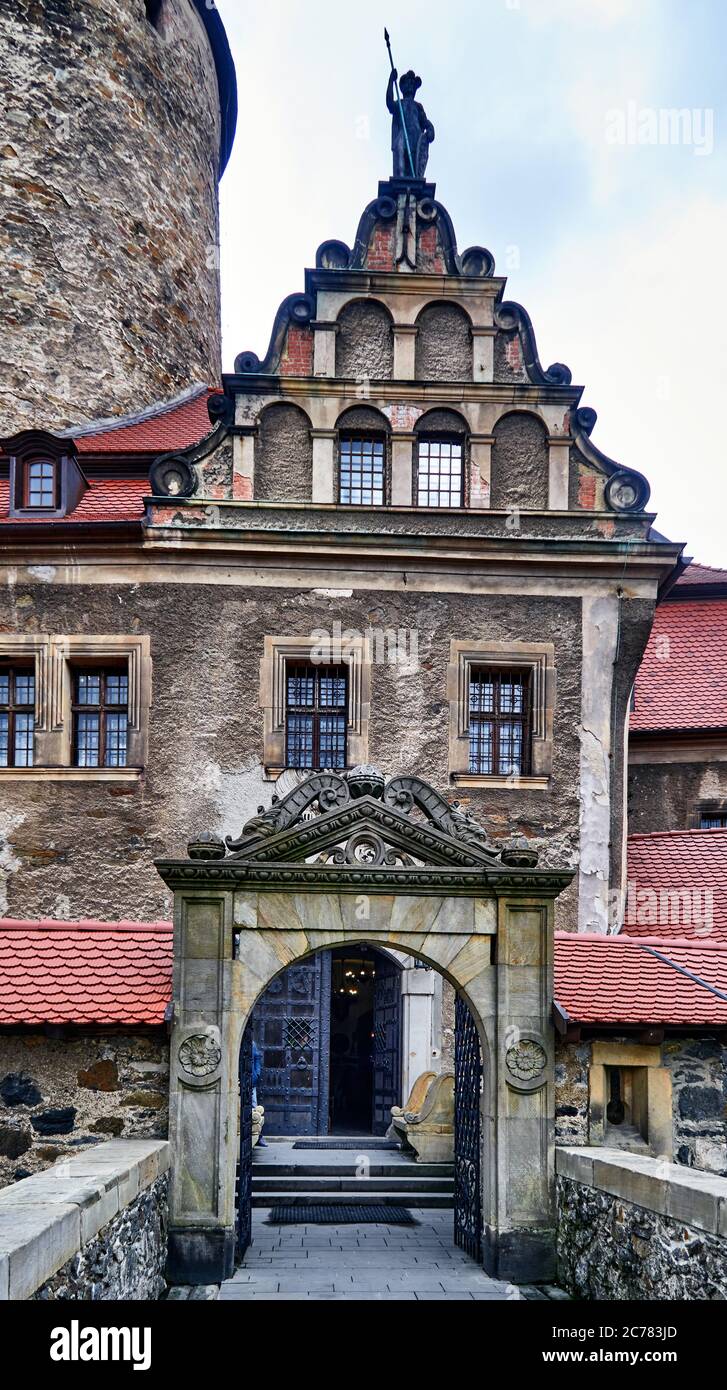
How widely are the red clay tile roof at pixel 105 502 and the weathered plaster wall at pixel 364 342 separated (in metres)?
2.95

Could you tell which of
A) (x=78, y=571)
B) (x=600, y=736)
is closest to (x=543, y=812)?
(x=600, y=736)

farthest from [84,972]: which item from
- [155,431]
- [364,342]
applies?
[155,431]

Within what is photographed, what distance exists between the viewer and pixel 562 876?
10.1 metres

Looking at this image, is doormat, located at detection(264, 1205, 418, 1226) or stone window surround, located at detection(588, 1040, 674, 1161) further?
doormat, located at detection(264, 1205, 418, 1226)

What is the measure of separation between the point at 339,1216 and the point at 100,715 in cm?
619

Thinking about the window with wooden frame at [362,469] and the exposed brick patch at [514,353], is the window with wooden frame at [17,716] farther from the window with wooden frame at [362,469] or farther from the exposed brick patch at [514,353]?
the exposed brick patch at [514,353]

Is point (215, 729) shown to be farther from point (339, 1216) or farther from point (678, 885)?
point (678, 885)

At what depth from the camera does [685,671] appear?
751 inches

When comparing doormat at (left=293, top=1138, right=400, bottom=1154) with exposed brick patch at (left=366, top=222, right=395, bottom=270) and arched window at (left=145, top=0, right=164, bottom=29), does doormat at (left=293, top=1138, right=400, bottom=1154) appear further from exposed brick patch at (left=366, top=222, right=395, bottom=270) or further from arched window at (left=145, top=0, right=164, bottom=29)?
arched window at (left=145, top=0, right=164, bottom=29)

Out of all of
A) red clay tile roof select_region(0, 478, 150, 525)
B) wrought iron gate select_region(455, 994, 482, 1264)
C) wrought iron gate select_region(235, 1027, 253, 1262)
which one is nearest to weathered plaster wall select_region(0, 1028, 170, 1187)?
wrought iron gate select_region(235, 1027, 253, 1262)

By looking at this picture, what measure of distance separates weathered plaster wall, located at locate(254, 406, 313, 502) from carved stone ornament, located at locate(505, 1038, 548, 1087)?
7370mm

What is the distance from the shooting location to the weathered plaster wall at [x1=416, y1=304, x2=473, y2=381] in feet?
50.5

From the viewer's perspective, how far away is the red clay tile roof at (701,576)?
20.0 metres
